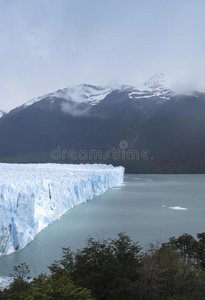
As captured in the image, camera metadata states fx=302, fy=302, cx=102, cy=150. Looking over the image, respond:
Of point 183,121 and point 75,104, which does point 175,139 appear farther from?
point 75,104

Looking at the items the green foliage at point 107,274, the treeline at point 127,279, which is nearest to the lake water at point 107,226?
the green foliage at point 107,274

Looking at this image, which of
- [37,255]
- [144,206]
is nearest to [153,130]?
[144,206]

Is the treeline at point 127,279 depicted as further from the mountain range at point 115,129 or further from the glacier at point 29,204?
the mountain range at point 115,129

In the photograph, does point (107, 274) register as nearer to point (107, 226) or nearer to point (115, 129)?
point (107, 226)

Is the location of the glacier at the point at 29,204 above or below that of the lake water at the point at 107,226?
above

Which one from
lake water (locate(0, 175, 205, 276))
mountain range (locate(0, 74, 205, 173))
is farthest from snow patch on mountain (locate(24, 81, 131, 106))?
lake water (locate(0, 175, 205, 276))

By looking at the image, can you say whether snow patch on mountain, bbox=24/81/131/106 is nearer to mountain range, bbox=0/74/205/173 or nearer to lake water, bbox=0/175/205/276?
mountain range, bbox=0/74/205/173

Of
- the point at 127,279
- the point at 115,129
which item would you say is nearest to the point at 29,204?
the point at 127,279

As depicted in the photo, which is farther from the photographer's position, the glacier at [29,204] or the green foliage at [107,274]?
the glacier at [29,204]
